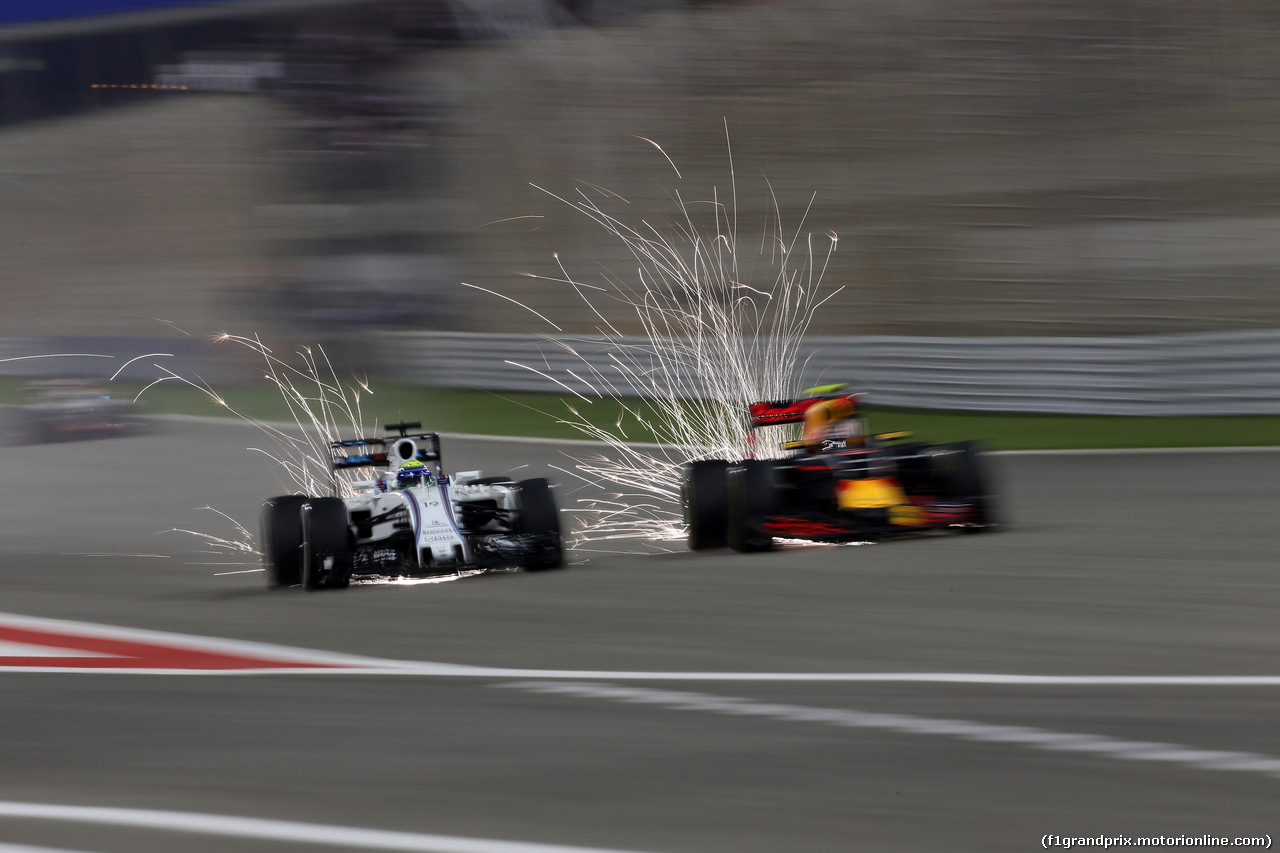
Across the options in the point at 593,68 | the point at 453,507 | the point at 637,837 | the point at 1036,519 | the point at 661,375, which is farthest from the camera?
the point at 593,68

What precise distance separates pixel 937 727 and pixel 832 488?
175 inches

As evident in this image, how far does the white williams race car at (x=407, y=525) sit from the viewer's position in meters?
8.77

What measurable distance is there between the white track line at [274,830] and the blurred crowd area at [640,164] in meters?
15.5

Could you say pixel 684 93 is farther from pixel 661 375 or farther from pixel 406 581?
pixel 406 581

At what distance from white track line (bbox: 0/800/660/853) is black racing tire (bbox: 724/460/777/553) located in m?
5.26

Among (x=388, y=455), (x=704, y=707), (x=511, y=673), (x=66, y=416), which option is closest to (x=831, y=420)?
(x=388, y=455)

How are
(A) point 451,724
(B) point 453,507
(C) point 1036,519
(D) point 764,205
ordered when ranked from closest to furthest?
(A) point 451,724 < (B) point 453,507 < (C) point 1036,519 < (D) point 764,205

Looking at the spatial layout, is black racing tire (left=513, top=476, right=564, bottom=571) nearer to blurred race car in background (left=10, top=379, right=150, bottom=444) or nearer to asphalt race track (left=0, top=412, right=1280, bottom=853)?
asphalt race track (left=0, top=412, right=1280, bottom=853)

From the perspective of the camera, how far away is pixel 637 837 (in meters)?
4.06

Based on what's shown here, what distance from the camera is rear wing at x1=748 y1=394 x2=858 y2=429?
9.66 metres

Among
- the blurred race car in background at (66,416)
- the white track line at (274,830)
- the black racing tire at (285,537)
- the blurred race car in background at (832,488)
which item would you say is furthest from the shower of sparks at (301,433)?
the white track line at (274,830)

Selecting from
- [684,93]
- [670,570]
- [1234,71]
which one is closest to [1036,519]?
[670,570]

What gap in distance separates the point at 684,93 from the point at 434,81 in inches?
226

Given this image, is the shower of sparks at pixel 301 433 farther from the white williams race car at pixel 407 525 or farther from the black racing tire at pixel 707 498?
the black racing tire at pixel 707 498
